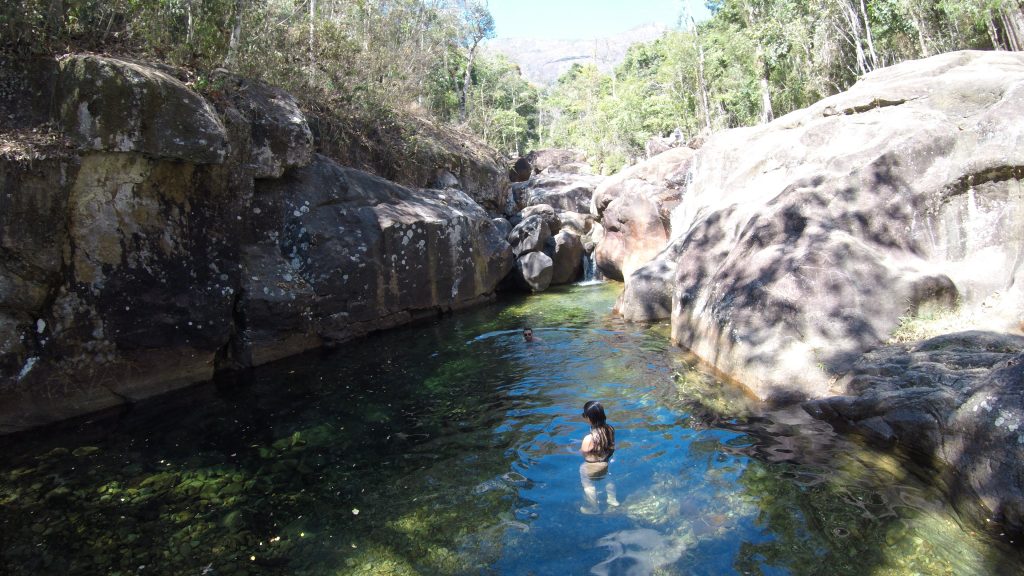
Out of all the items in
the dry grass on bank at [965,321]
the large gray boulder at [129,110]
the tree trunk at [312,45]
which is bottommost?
the dry grass on bank at [965,321]

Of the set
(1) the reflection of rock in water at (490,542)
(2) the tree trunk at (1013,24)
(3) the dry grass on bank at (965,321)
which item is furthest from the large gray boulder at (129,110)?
(2) the tree trunk at (1013,24)

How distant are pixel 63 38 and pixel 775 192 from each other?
9954 millimetres

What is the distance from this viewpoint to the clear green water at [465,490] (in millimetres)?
3936

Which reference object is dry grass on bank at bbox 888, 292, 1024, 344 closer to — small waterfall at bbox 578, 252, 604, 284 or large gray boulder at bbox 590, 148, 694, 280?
large gray boulder at bbox 590, 148, 694, 280

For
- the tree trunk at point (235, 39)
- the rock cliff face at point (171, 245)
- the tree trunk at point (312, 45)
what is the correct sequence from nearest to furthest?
the rock cliff face at point (171, 245) < the tree trunk at point (235, 39) < the tree trunk at point (312, 45)

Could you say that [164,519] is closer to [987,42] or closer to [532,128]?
[987,42]

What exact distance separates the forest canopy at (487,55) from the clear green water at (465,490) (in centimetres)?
510

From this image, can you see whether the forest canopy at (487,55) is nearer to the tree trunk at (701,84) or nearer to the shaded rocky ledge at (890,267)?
the tree trunk at (701,84)

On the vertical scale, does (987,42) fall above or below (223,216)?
above

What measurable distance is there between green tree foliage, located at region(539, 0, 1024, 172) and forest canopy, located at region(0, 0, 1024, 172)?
3.1 inches

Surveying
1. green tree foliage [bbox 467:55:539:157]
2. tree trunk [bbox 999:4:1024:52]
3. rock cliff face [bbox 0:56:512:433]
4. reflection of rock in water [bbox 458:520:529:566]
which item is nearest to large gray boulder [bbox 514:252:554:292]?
rock cliff face [bbox 0:56:512:433]

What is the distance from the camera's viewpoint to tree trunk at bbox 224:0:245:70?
1009 centimetres

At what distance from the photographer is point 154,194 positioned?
7.75 metres

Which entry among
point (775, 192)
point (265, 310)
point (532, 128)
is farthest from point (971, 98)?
point (532, 128)
